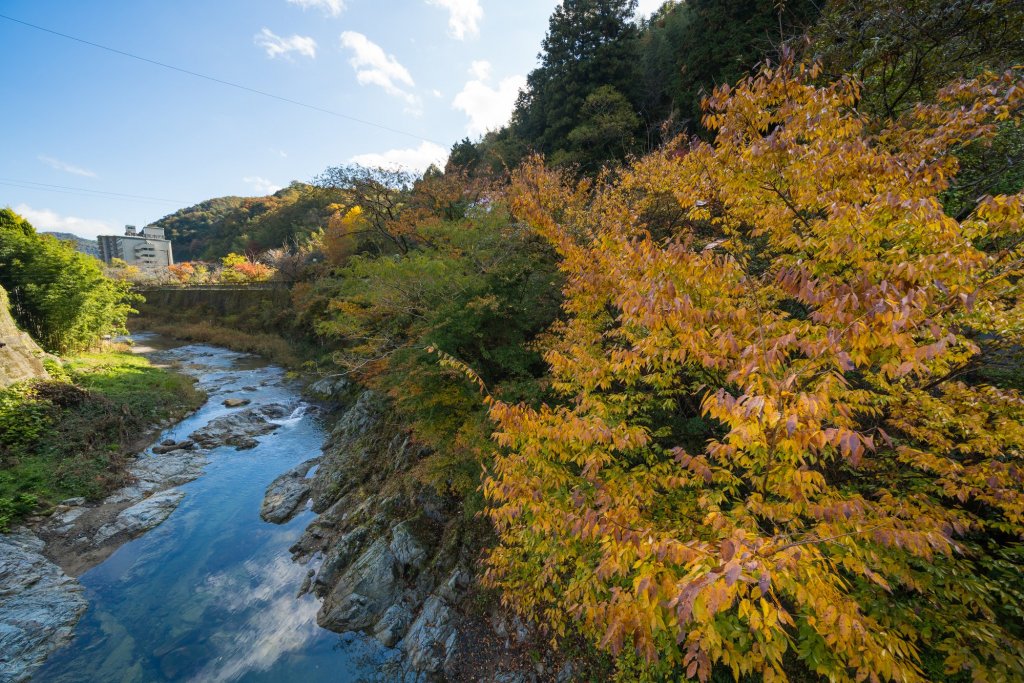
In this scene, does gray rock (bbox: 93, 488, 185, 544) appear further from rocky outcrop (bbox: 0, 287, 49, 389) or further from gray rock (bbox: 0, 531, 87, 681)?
rocky outcrop (bbox: 0, 287, 49, 389)

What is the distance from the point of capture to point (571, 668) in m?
5.90

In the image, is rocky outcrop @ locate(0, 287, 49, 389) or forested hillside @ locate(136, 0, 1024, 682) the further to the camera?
rocky outcrop @ locate(0, 287, 49, 389)

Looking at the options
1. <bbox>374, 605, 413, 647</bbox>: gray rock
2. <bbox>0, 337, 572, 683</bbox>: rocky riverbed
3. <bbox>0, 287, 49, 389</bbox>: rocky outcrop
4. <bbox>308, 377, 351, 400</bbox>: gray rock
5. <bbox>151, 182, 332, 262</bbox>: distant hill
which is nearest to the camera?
<bbox>0, 337, 572, 683</bbox>: rocky riverbed

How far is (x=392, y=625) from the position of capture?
7.77 metres

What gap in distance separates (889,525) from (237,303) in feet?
158

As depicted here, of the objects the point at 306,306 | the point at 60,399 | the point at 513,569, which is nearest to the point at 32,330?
the point at 60,399

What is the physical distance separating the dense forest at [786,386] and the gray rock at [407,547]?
1.29 meters

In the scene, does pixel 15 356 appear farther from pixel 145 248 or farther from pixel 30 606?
pixel 145 248

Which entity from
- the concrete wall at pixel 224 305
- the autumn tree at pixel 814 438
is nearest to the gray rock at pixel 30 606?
the autumn tree at pixel 814 438

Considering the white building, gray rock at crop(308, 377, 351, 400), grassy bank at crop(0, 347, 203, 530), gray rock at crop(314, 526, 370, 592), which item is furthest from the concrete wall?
the white building

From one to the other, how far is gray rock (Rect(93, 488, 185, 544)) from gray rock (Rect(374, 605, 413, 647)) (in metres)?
8.19

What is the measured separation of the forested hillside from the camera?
2.72m

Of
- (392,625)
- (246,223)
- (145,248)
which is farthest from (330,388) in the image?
(145,248)

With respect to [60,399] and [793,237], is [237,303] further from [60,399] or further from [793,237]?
[793,237]
